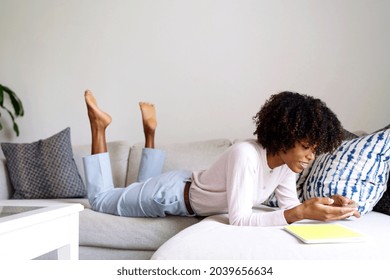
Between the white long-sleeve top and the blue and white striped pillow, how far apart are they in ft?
0.50

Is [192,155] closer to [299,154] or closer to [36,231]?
[299,154]

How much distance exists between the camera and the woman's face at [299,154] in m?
1.32

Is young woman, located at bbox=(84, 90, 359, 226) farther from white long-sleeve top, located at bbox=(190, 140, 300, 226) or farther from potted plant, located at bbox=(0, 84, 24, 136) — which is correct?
potted plant, located at bbox=(0, 84, 24, 136)

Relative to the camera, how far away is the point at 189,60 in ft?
8.68

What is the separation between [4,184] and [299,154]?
1715mm

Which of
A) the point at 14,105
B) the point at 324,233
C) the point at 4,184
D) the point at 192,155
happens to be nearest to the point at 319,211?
the point at 324,233

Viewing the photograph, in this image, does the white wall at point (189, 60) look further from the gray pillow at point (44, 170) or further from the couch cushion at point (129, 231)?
the couch cushion at point (129, 231)

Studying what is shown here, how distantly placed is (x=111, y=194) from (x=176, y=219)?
34cm

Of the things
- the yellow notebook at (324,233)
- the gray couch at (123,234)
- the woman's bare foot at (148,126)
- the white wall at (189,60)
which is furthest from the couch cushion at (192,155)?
the yellow notebook at (324,233)

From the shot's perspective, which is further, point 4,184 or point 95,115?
point 4,184

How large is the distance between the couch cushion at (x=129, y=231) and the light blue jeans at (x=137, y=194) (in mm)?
35

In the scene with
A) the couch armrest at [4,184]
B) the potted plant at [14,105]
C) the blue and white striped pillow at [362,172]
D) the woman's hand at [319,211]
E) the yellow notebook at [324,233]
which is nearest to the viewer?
the yellow notebook at [324,233]

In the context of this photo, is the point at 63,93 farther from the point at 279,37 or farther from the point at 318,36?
the point at 318,36

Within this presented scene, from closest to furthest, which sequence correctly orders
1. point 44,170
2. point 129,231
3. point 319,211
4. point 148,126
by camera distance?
1. point 319,211
2. point 129,231
3. point 148,126
4. point 44,170
